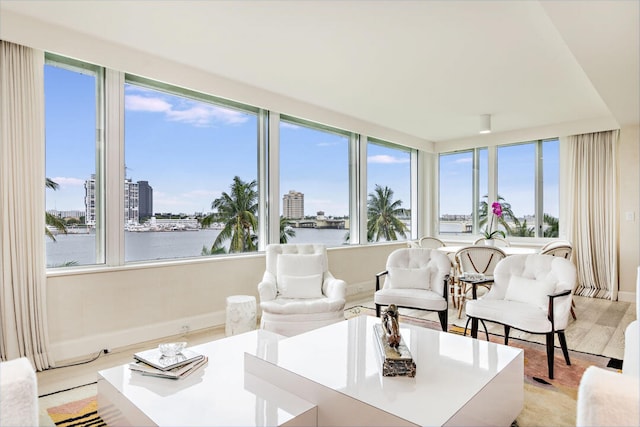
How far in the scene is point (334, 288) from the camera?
368cm

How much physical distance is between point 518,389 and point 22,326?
3.34 m

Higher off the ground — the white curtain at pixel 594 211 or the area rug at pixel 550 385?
the white curtain at pixel 594 211

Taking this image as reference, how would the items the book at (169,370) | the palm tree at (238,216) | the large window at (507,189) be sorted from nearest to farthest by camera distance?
the book at (169,370) < the palm tree at (238,216) < the large window at (507,189)

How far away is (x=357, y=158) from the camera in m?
6.02

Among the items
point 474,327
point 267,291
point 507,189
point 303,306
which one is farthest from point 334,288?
point 507,189

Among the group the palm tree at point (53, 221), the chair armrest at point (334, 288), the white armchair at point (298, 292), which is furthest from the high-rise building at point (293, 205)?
the palm tree at point (53, 221)

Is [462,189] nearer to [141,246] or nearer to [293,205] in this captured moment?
[293,205]

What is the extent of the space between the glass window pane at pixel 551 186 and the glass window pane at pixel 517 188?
16 cm

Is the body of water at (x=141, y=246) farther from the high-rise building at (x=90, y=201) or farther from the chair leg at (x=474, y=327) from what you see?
the chair leg at (x=474, y=327)

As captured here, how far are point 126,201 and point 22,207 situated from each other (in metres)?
0.85

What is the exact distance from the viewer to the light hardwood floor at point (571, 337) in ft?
8.99

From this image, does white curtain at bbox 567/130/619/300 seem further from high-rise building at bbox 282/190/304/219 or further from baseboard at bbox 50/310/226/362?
baseboard at bbox 50/310/226/362

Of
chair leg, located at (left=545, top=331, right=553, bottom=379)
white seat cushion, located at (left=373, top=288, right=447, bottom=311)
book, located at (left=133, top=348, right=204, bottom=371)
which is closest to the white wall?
book, located at (left=133, top=348, right=204, bottom=371)

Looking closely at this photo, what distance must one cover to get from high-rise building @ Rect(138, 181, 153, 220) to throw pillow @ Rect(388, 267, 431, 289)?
97.5 inches
